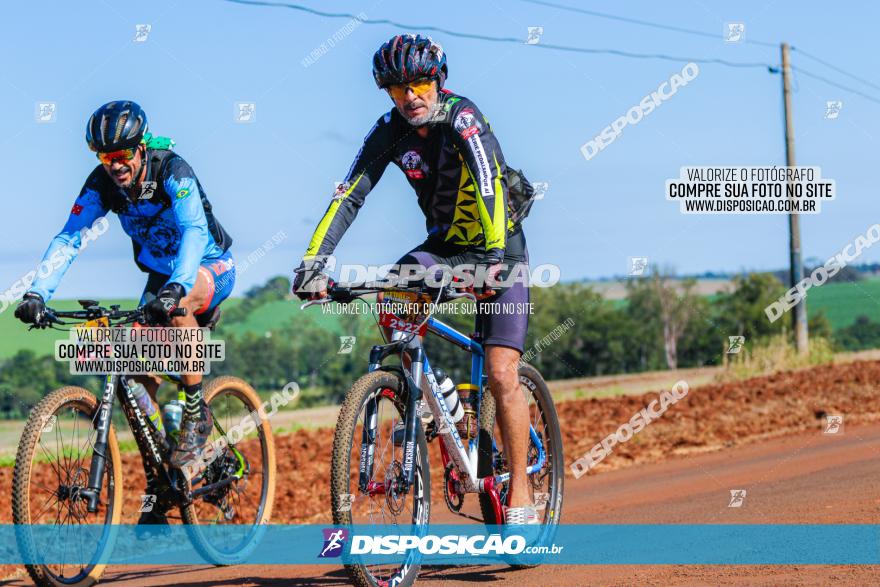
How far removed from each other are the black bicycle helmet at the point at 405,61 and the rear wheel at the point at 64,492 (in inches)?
95.9

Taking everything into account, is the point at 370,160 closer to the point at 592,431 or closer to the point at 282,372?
the point at 592,431

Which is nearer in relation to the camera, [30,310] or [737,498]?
[30,310]

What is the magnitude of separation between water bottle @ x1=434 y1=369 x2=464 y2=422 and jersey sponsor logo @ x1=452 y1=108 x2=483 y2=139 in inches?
49.7

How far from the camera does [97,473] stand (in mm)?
6223

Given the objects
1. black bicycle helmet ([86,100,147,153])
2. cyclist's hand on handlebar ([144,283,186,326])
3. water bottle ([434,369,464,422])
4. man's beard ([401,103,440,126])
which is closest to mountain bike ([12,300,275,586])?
cyclist's hand on handlebar ([144,283,186,326])

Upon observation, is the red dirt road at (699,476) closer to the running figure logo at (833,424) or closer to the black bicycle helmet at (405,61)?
the running figure logo at (833,424)

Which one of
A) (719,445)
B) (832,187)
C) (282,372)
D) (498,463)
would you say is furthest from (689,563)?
(282,372)

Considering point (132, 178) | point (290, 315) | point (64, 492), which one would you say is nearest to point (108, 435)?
point (64, 492)

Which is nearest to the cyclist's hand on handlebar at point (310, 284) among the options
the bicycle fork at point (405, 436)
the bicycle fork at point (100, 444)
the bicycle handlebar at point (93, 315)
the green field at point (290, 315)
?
the bicycle fork at point (405, 436)

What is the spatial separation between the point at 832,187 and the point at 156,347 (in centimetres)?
1394

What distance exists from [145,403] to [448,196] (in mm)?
2239

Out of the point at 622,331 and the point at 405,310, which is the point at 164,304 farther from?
the point at 622,331

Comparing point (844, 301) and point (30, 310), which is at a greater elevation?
point (844, 301)

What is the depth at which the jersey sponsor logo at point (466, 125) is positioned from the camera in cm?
585
